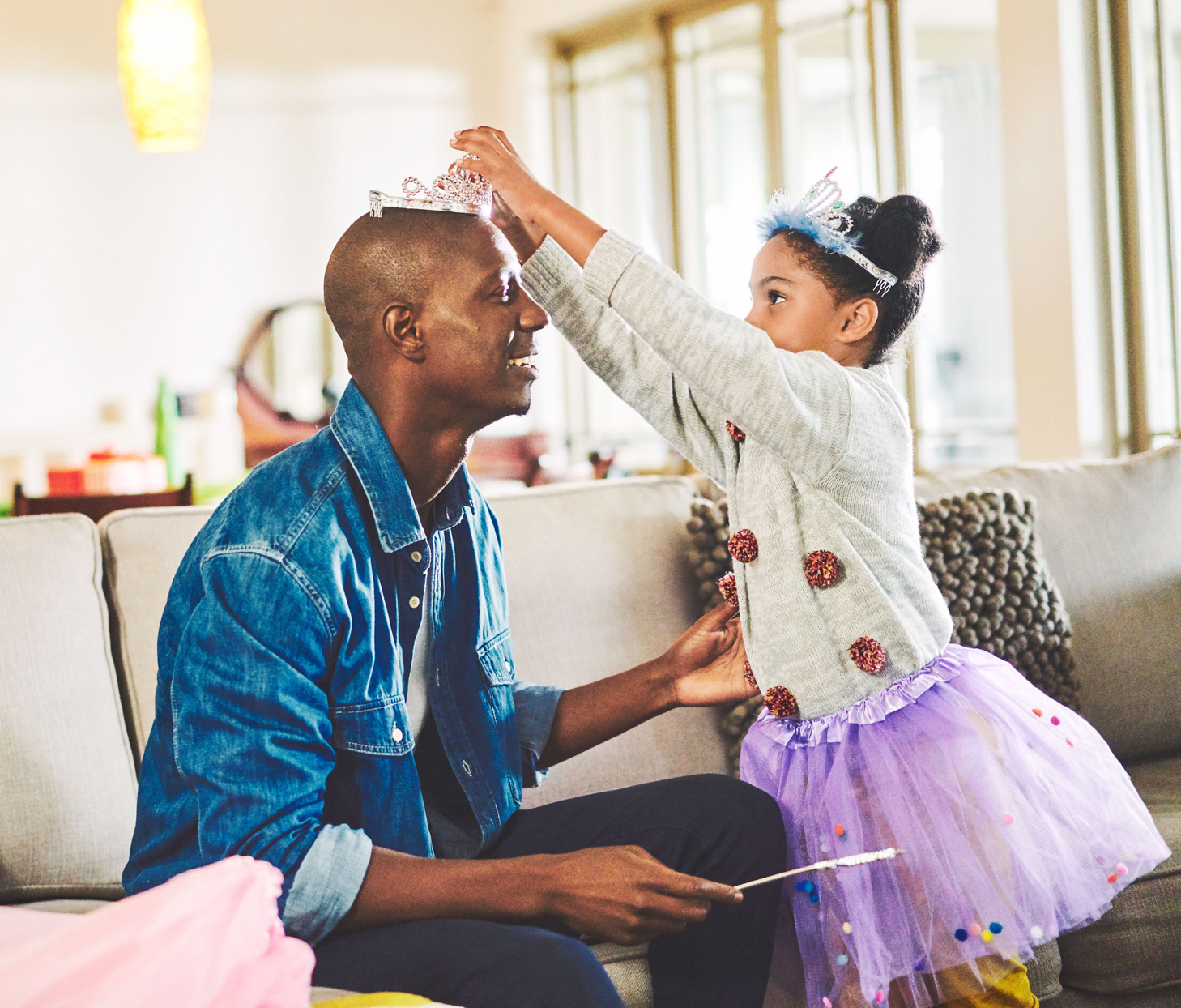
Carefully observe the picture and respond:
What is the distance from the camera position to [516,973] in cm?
104

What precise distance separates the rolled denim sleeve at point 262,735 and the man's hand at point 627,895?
0.19 m

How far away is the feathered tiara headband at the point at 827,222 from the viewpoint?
156 centimetres

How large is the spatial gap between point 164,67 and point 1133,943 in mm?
2859

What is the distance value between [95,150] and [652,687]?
4.59 metres

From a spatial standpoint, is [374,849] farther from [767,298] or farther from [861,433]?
[767,298]

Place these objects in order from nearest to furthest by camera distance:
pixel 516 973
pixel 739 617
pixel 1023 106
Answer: pixel 516 973 < pixel 739 617 < pixel 1023 106

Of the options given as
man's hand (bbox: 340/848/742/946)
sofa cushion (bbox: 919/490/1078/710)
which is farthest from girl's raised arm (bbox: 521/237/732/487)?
man's hand (bbox: 340/848/742/946)

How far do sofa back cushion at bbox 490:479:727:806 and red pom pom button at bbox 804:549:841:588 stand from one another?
20.5 inches

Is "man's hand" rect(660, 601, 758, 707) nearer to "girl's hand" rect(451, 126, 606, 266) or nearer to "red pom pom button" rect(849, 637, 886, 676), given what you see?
"red pom pom button" rect(849, 637, 886, 676)

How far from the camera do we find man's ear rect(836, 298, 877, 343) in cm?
159

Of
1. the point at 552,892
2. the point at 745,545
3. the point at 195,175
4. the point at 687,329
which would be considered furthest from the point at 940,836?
the point at 195,175

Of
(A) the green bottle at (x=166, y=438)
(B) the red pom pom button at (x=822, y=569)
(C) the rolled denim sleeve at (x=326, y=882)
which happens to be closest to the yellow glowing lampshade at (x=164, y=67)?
(A) the green bottle at (x=166, y=438)

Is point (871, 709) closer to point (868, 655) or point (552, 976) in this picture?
point (868, 655)

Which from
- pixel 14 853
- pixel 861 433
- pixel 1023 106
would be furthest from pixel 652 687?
pixel 1023 106
